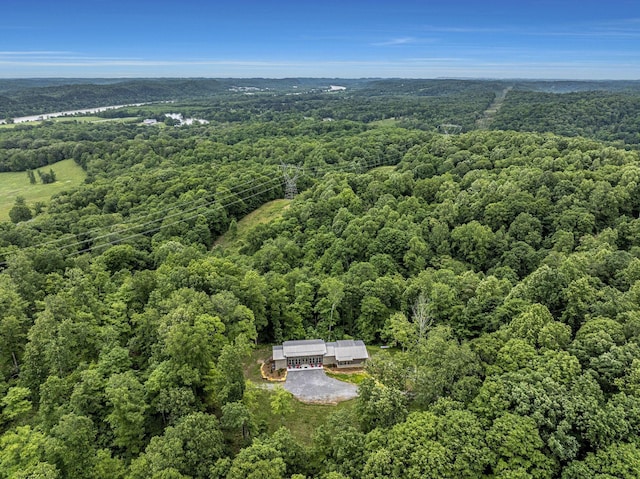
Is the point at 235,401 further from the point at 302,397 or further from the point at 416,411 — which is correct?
the point at 416,411

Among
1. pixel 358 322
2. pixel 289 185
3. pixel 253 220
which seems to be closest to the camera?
pixel 358 322

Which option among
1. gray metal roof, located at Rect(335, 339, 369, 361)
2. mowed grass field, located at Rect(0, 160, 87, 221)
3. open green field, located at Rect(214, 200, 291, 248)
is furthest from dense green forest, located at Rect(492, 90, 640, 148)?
mowed grass field, located at Rect(0, 160, 87, 221)

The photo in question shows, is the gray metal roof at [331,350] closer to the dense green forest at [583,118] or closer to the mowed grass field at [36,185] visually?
the mowed grass field at [36,185]

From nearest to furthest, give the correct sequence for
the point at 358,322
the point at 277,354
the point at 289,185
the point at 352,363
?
1. the point at 277,354
2. the point at 352,363
3. the point at 358,322
4. the point at 289,185

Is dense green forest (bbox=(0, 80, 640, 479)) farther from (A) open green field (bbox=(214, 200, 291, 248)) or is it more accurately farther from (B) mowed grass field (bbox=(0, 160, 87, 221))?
(B) mowed grass field (bbox=(0, 160, 87, 221))

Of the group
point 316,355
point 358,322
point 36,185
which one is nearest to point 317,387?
point 316,355

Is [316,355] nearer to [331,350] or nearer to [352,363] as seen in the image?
[331,350]

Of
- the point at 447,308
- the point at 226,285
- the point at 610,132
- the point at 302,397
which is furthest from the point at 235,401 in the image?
the point at 610,132
